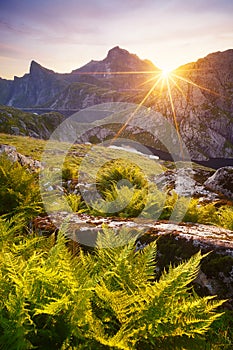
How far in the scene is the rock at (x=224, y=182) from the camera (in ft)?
45.3

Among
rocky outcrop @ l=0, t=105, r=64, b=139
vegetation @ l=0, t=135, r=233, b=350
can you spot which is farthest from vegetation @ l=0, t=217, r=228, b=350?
rocky outcrop @ l=0, t=105, r=64, b=139

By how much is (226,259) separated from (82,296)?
117 inches

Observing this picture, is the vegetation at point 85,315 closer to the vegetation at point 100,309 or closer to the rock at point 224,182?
the vegetation at point 100,309

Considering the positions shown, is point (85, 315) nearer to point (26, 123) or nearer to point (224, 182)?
point (224, 182)

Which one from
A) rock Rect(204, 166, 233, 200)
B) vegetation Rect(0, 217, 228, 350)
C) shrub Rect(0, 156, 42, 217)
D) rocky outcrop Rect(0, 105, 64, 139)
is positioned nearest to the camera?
vegetation Rect(0, 217, 228, 350)

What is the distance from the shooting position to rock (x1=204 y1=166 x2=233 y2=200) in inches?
543

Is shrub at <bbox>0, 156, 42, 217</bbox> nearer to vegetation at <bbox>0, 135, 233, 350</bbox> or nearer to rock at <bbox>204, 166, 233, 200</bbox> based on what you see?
vegetation at <bbox>0, 135, 233, 350</bbox>

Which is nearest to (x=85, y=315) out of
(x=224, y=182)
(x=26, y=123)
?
(x=224, y=182)

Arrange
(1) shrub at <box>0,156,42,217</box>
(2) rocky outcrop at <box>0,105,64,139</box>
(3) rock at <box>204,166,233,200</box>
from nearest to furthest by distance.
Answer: (1) shrub at <box>0,156,42,217</box> < (3) rock at <box>204,166,233,200</box> < (2) rocky outcrop at <box>0,105,64,139</box>

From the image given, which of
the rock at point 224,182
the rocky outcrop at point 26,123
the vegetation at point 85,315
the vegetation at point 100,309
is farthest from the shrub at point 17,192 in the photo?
the rocky outcrop at point 26,123

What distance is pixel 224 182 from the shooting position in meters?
14.0

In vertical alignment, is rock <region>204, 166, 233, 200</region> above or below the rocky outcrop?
below

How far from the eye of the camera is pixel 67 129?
6250 inches

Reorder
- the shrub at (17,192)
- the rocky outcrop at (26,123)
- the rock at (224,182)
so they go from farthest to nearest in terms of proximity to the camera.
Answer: the rocky outcrop at (26,123)
the rock at (224,182)
the shrub at (17,192)
